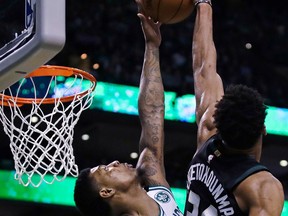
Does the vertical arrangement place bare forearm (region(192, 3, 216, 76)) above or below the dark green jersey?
above

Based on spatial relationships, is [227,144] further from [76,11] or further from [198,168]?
[76,11]

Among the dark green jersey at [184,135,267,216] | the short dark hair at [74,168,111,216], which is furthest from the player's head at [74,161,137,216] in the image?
the dark green jersey at [184,135,267,216]

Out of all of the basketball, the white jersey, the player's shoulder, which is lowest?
the white jersey

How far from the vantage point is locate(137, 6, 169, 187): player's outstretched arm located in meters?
3.25

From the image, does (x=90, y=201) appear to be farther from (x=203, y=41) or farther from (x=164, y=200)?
(x=203, y=41)

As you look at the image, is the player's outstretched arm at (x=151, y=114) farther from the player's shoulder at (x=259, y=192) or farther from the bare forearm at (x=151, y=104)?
the player's shoulder at (x=259, y=192)

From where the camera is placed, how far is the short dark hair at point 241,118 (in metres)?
2.47

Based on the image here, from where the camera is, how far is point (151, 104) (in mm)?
3379

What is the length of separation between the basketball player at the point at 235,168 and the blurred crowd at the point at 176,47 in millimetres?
6278

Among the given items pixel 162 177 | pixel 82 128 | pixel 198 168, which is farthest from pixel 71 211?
pixel 198 168

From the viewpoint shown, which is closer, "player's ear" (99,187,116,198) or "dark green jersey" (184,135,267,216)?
"dark green jersey" (184,135,267,216)

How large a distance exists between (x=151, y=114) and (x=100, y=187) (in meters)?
0.53

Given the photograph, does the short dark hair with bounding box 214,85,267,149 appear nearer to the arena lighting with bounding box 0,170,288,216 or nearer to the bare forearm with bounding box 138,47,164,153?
the bare forearm with bounding box 138,47,164,153

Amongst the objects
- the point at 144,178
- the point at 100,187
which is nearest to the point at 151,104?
the point at 144,178
